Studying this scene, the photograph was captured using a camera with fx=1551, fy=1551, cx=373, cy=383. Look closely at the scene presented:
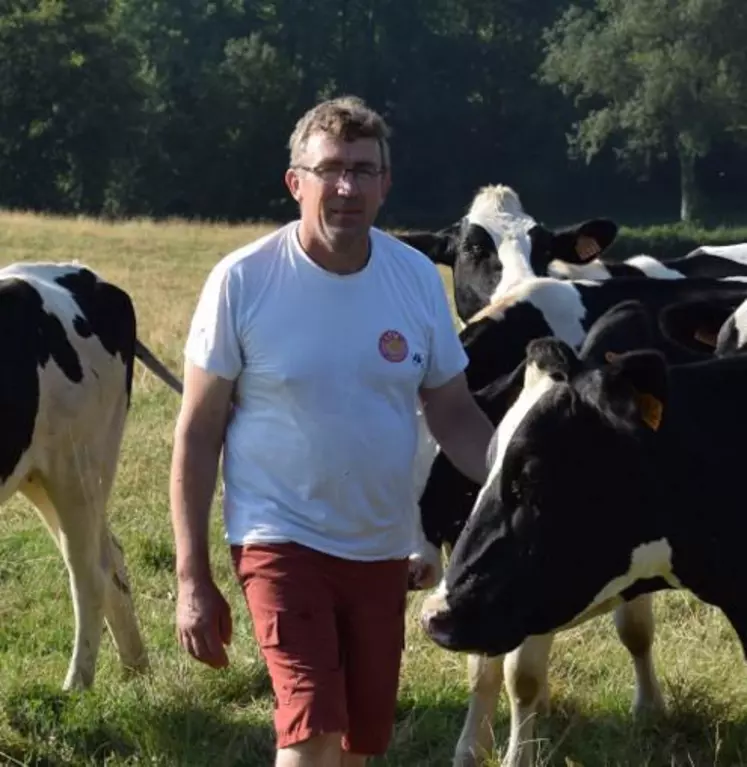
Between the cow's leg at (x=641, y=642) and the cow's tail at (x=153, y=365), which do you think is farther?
the cow's tail at (x=153, y=365)

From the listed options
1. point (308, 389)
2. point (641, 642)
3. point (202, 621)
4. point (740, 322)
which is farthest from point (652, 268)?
point (202, 621)

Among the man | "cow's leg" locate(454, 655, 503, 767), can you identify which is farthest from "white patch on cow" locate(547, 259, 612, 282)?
the man

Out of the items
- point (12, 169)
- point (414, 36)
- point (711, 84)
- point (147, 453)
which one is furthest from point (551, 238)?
point (414, 36)

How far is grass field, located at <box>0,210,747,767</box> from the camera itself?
5.36m

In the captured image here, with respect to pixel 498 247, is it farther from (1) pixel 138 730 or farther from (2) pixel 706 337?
(1) pixel 138 730

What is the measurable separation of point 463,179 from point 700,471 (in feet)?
223

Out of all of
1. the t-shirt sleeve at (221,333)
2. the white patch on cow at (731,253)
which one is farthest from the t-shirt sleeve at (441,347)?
the white patch on cow at (731,253)

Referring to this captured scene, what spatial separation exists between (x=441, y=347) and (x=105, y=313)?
2.92 m

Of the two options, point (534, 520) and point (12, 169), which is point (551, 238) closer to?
point (534, 520)

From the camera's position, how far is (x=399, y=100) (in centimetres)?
7212

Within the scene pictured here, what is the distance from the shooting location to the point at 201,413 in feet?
12.6

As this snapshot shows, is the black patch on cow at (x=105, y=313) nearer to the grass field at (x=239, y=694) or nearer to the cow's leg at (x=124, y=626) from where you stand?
the cow's leg at (x=124, y=626)

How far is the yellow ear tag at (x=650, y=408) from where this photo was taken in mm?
3559

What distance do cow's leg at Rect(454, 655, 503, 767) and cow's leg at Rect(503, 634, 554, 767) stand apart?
8 cm
